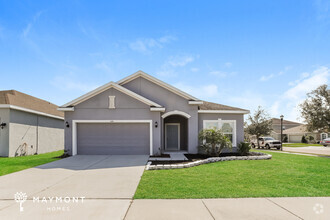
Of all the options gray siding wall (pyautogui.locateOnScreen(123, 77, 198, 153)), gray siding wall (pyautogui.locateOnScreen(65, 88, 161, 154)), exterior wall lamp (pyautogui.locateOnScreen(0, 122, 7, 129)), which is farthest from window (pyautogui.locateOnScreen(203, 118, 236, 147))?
exterior wall lamp (pyautogui.locateOnScreen(0, 122, 7, 129))

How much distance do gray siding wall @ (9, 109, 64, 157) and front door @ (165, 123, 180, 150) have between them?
1087 cm

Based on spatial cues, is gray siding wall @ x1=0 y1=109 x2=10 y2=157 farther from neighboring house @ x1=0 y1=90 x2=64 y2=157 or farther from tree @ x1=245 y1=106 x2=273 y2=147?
tree @ x1=245 y1=106 x2=273 y2=147

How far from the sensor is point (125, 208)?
4141 mm

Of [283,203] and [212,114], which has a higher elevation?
[212,114]

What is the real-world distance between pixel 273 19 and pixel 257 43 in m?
1.53

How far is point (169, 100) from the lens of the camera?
525 inches

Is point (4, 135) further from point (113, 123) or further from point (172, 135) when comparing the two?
point (172, 135)

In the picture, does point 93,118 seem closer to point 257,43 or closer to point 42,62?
point 42,62

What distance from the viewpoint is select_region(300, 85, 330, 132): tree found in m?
20.3

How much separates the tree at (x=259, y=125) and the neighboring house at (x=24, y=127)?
23.3 meters

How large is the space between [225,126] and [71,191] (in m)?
11.3

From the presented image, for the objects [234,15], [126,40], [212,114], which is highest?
[234,15]

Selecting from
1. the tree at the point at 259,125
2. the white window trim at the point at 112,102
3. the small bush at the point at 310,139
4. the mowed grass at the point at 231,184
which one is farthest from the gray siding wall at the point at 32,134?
the small bush at the point at 310,139

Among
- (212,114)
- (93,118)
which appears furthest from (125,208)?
(212,114)
